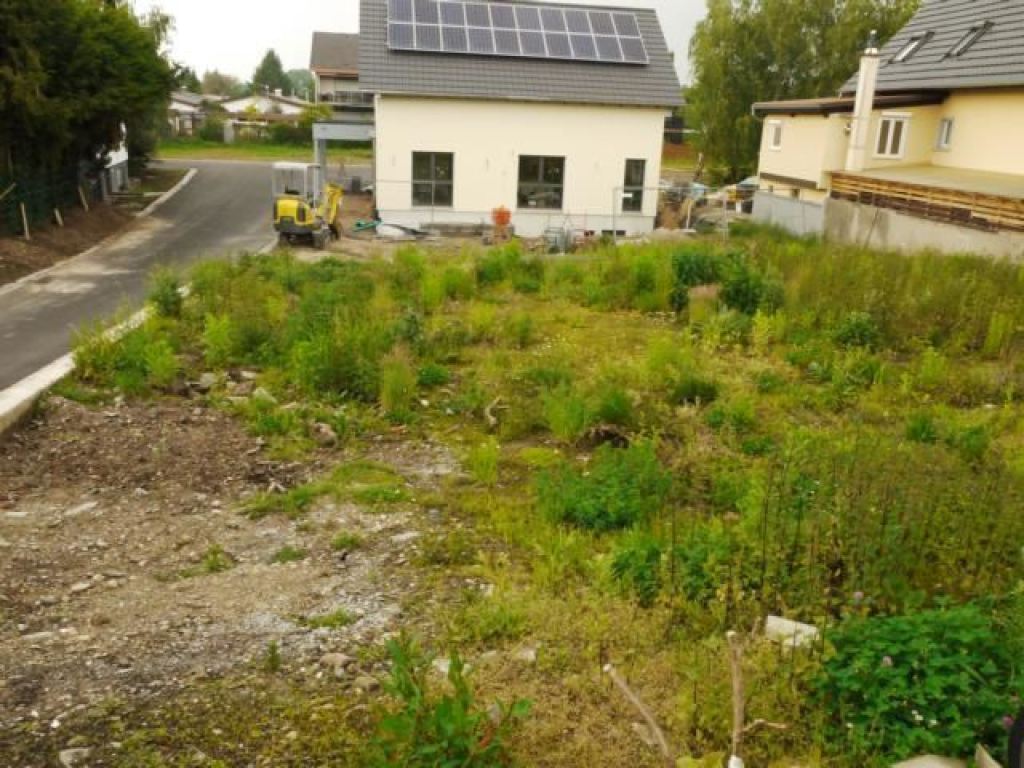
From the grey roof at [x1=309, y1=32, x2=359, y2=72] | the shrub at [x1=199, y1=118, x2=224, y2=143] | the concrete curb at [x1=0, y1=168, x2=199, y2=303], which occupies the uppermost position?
the grey roof at [x1=309, y1=32, x2=359, y2=72]

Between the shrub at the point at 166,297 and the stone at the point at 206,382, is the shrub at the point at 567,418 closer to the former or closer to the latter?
the stone at the point at 206,382

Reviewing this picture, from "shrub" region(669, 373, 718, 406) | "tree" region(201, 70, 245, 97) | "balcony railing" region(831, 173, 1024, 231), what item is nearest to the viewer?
"shrub" region(669, 373, 718, 406)

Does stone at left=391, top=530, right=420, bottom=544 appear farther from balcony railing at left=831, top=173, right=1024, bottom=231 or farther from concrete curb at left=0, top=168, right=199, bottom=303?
balcony railing at left=831, top=173, right=1024, bottom=231

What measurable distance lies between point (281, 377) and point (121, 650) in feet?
18.0

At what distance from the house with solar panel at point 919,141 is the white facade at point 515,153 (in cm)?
501

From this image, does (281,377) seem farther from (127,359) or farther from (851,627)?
(851,627)

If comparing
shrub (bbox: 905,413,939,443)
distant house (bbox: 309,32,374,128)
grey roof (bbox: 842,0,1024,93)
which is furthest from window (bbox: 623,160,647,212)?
distant house (bbox: 309,32,374,128)

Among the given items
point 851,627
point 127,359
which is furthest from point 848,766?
point 127,359

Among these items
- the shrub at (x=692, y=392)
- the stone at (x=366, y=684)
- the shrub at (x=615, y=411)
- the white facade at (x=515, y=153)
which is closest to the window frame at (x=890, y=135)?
the white facade at (x=515, y=153)

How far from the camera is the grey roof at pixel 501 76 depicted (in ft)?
82.7

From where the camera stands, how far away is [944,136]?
25.7m

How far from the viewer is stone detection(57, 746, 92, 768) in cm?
400

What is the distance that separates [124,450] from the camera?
8289 mm

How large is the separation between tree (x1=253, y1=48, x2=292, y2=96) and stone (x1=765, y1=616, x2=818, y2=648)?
12020cm
